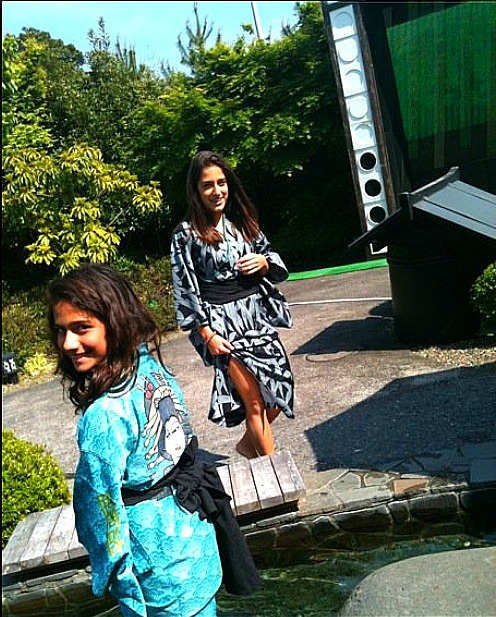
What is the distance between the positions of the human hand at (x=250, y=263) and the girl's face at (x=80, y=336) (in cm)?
194

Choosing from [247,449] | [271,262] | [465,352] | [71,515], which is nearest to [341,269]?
[465,352]

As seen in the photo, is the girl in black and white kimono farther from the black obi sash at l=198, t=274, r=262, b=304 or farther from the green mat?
the green mat

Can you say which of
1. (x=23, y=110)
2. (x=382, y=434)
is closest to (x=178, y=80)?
(x=23, y=110)

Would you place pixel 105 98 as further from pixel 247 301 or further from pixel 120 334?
pixel 120 334

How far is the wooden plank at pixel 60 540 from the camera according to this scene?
141 inches

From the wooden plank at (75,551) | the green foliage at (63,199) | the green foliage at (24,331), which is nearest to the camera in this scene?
the wooden plank at (75,551)

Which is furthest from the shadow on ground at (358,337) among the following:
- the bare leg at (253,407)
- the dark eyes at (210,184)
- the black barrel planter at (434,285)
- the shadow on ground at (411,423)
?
the dark eyes at (210,184)

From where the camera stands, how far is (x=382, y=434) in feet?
16.0

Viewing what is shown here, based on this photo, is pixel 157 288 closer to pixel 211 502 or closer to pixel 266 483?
pixel 266 483

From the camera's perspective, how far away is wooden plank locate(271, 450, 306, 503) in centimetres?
369

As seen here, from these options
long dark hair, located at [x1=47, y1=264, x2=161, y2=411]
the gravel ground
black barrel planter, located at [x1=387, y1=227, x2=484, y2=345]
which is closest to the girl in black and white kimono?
long dark hair, located at [x1=47, y1=264, x2=161, y2=411]

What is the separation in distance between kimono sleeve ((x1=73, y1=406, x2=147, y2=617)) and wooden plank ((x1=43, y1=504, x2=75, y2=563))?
5.48 feet

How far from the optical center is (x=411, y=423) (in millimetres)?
4992

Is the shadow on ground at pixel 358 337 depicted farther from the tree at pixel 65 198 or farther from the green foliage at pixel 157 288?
the tree at pixel 65 198
